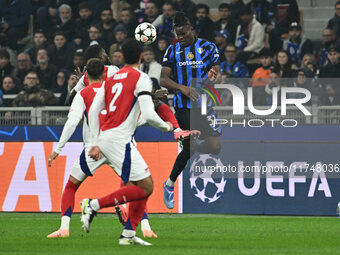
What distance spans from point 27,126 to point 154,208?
2.56 metres

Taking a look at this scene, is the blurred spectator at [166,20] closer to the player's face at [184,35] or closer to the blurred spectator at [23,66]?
the blurred spectator at [23,66]

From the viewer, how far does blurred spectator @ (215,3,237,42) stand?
63.8 feet

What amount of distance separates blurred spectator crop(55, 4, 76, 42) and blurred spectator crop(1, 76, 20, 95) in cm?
247

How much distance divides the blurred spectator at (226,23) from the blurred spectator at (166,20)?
0.98 meters

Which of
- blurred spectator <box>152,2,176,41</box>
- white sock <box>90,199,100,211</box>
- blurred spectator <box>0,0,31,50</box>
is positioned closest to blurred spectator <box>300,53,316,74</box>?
blurred spectator <box>152,2,176,41</box>

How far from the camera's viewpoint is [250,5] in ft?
64.7

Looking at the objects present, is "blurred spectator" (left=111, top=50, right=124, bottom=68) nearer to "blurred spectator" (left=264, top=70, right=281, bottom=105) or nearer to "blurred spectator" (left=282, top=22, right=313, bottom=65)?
"blurred spectator" (left=282, top=22, right=313, bottom=65)

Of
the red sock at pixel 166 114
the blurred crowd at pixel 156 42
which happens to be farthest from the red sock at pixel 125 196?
the blurred crowd at pixel 156 42

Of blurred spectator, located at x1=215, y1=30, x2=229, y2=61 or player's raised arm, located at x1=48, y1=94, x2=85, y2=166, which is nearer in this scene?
player's raised arm, located at x1=48, y1=94, x2=85, y2=166

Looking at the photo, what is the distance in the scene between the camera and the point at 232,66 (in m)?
18.1

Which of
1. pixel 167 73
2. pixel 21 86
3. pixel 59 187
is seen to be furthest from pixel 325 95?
pixel 21 86

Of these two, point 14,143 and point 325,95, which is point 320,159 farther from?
point 14,143

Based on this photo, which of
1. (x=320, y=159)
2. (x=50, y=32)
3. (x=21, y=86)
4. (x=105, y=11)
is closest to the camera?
(x=320, y=159)

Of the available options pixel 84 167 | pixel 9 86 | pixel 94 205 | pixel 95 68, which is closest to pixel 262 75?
pixel 9 86
